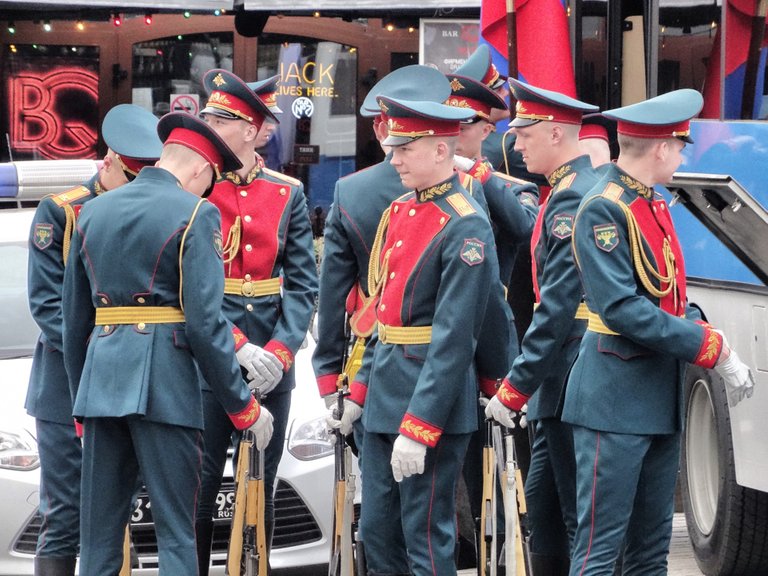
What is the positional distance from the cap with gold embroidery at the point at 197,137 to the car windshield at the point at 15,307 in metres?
2.49

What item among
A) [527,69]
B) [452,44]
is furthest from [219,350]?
[452,44]

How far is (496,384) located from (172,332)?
1168mm

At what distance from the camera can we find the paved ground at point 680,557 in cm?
746

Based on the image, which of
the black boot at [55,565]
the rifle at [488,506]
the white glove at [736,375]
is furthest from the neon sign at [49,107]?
the white glove at [736,375]

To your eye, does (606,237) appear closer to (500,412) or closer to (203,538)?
(500,412)

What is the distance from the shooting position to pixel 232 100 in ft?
21.5

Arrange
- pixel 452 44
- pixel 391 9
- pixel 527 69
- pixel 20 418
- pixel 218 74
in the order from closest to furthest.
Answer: pixel 218 74 → pixel 20 418 → pixel 527 69 → pixel 391 9 → pixel 452 44

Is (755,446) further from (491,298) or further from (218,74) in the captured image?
(218,74)

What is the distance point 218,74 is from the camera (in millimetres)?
6551

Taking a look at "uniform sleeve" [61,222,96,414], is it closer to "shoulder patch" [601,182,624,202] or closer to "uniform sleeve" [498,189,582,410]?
"uniform sleeve" [498,189,582,410]

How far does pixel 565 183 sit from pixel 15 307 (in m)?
3.35

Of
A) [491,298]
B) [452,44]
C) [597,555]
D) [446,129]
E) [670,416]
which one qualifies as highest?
[452,44]

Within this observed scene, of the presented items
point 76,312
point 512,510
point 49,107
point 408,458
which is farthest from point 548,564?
point 49,107

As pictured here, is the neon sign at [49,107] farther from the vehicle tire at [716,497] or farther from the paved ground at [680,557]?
the vehicle tire at [716,497]
